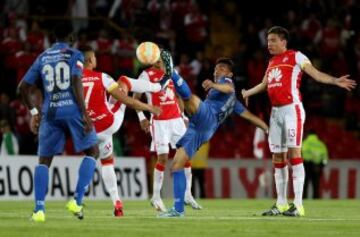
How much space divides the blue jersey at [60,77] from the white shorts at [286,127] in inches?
156

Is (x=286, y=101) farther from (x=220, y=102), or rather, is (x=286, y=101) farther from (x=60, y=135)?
(x=60, y=135)

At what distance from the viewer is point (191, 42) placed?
34.9m

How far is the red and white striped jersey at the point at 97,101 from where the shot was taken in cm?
1747

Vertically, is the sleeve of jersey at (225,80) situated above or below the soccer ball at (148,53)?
below

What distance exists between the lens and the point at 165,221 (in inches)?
613

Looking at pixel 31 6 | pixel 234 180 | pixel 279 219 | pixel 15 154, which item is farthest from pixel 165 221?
pixel 31 6

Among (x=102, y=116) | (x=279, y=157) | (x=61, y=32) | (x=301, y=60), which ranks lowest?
(x=279, y=157)

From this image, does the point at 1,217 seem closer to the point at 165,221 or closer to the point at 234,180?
the point at 165,221

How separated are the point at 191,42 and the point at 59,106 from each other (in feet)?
66.0

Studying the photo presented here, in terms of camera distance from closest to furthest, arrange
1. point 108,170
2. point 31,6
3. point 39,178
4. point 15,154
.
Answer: point 39,178 → point 108,170 → point 15,154 → point 31,6

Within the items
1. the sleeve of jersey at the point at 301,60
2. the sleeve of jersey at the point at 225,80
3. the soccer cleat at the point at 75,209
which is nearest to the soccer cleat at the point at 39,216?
the soccer cleat at the point at 75,209

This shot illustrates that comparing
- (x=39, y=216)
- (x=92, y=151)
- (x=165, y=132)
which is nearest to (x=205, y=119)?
(x=92, y=151)

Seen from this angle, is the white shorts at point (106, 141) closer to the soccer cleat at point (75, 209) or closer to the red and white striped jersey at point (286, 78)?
the soccer cleat at point (75, 209)

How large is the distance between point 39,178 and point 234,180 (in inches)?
691
